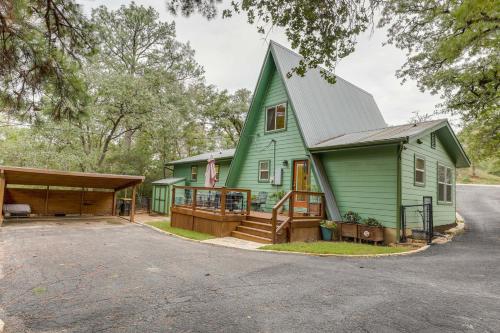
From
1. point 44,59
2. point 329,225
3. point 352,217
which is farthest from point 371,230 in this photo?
point 44,59

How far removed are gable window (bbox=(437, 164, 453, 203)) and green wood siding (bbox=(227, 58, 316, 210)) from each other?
5519mm

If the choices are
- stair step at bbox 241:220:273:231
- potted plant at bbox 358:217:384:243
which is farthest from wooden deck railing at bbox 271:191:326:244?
potted plant at bbox 358:217:384:243

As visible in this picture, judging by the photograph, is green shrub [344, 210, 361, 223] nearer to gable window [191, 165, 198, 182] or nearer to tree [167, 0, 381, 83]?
tree [167, 0, 381, 83]

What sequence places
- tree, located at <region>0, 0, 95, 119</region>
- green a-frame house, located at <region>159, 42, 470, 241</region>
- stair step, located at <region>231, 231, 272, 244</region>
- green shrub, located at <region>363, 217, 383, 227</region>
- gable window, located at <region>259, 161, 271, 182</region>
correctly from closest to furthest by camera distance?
tree, located at <region>0, 0, 95, 119</region>
stair step, located at <region>231, 231, 272, 244</region>
green shrub, located at <region>363, 217, 383, 227</region>
green a-frame house, located at <region>159, 42, 470, 241</region>
gable window, located at <region>259, 161, 271, 182</region>

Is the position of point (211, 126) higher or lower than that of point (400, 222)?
higher

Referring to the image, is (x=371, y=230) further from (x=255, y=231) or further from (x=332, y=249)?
(x=255, y=231)

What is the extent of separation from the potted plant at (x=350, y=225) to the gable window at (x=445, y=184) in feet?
15.1

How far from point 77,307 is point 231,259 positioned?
3.39 meters

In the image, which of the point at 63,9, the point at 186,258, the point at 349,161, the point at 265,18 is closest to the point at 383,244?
the point at 349,161

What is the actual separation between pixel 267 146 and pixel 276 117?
1.35 m

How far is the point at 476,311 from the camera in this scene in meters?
3.67

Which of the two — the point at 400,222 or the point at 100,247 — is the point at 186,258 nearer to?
the point at 100,247

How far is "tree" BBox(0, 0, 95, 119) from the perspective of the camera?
191 inches

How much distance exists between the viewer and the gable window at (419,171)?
9906mm
